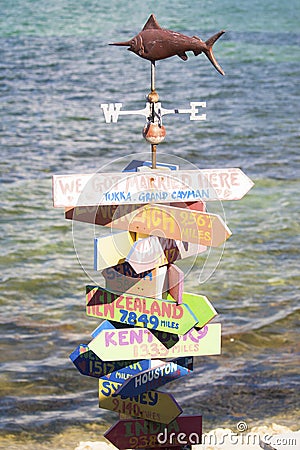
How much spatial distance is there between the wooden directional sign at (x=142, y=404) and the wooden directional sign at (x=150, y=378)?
61mm

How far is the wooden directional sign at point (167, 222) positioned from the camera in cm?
563

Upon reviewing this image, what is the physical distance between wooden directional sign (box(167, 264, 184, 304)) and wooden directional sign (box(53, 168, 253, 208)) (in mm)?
440

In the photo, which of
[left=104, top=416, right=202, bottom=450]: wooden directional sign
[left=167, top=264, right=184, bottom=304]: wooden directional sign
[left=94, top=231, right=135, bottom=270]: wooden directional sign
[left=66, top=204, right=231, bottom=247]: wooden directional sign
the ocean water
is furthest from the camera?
the ocean water

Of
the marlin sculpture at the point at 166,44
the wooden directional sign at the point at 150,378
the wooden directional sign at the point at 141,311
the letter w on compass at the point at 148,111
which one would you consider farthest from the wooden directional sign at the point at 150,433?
the marlin sculpture at the point at 166,44

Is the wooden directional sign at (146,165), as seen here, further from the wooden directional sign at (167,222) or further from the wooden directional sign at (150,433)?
the wooden directional sign at (150,433)

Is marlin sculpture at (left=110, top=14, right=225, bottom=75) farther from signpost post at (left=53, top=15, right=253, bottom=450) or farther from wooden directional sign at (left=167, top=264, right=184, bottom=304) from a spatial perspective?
wooden directional sign at (left=167, top=264, right=184, bottom=304)

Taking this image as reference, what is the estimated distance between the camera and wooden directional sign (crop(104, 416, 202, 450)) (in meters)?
6.18

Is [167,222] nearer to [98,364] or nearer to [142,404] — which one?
[98,364]

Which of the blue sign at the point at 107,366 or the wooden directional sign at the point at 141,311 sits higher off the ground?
the wooden directional sign at the point at 141,311

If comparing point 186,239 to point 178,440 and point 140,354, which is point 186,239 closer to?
point 140,354

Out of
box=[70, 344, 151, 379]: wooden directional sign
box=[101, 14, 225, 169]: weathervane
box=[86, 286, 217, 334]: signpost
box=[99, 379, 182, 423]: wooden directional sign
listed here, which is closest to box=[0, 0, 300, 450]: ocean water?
box=[101, 14, 225, 169]: weathervane

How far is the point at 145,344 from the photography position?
6.00 meters

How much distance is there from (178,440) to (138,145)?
1375 centimetres

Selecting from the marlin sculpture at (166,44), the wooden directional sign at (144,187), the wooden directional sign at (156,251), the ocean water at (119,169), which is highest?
the marlin sculpture at (166,44)
